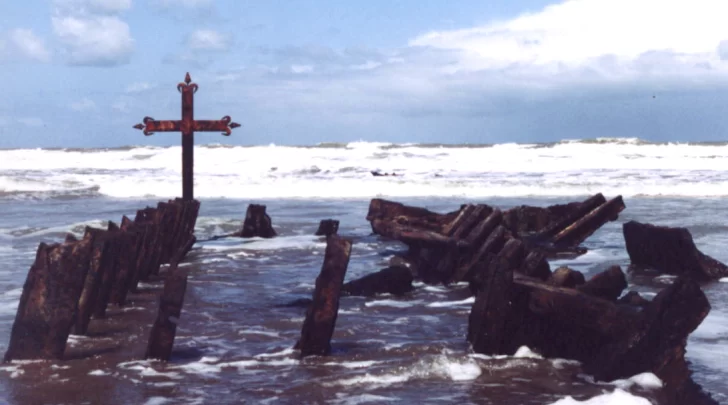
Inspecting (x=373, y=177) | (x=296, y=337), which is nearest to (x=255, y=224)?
(x=296, y=337)

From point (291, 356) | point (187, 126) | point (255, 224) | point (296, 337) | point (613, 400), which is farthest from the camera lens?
point (255, 224)

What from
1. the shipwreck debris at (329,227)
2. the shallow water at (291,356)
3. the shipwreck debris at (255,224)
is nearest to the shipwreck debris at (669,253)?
A: the shallow water at (291,356)

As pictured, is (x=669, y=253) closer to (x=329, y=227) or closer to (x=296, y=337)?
(x=296, y=337)

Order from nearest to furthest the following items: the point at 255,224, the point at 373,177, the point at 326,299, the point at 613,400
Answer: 1. the point at 613,400
2. the point at 326,299
3. the point at 255,224
4. the point at 373,177

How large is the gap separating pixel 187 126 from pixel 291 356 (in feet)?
24.6

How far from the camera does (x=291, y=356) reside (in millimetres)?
5449

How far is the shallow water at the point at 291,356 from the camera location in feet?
15.1

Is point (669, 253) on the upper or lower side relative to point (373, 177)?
lower

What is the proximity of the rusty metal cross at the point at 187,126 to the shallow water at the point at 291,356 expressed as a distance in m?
2.01

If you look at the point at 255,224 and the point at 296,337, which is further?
the point at 255,224

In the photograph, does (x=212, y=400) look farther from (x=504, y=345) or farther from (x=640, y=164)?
(x=640, y=164)

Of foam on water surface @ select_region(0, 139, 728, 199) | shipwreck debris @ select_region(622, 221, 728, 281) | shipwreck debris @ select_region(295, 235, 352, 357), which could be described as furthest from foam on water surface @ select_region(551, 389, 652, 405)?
foam on water surface @ select_region(0, 139, 728, 199)

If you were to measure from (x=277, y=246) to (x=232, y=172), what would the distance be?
23.5 m

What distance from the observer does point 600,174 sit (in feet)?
108
